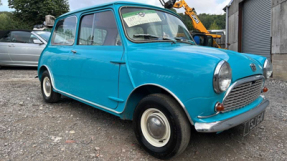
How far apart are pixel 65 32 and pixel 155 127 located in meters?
2.66

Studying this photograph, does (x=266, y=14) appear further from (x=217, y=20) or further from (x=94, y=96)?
(x=217, y=20)

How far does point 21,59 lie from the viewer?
8242 mm

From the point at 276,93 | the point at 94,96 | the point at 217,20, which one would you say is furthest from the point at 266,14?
the point at 217,20

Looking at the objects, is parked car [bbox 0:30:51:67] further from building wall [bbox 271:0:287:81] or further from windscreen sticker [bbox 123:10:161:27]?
building wall [bbox 271:0:287:81]

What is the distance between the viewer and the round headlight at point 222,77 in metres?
1.93

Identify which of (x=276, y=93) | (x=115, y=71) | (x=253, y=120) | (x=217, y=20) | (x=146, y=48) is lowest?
(x=276, y=93)

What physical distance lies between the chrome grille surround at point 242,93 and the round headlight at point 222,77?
0.09m

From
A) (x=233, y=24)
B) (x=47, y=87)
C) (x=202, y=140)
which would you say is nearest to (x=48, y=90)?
(x=47, y=87)

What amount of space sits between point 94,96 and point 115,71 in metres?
0.61

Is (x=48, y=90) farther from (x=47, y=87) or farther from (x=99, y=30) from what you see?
(x=99, y=30)

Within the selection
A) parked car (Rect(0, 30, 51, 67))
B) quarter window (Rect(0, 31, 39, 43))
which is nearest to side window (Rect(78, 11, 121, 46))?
→ parked car (Rect(0, 30, 51, 67))

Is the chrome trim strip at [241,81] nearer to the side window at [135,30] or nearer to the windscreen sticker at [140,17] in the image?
the side window at [135,30]

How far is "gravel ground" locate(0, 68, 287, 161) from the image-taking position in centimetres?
245

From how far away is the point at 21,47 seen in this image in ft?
26.6
